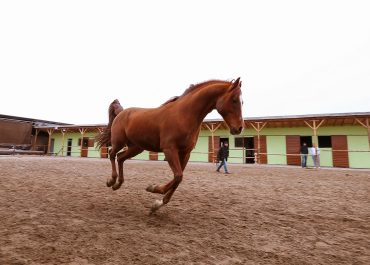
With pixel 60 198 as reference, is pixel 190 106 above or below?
above

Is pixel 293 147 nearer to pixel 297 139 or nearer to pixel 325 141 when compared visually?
pixel 297 139

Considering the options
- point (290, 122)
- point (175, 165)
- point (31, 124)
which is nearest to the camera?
point (175, 165)

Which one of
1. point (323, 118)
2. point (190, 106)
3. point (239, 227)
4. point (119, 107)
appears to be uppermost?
point (323, 118)

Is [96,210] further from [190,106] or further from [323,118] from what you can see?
[323,118]

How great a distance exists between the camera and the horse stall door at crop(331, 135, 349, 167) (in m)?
18.5

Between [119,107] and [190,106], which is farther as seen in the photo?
[119,107]

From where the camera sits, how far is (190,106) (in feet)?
11.4

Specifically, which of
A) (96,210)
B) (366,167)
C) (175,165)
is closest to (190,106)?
(175,165)

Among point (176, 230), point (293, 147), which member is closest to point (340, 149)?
point (293, 147)

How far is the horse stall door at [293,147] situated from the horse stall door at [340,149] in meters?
2.52

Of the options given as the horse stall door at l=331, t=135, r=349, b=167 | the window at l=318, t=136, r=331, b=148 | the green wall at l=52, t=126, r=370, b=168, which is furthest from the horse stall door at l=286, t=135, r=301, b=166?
the horse stall door at l=331, t=135, r=349, b=167

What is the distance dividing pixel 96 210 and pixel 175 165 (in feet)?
4.67

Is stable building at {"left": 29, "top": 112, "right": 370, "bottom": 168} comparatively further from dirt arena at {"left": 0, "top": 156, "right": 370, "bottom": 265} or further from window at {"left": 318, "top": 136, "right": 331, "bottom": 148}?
dirt arena at {"left": 0, "top": 156, "right": 370, "bottom": 265}

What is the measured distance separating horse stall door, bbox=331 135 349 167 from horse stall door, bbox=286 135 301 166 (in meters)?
2.52
